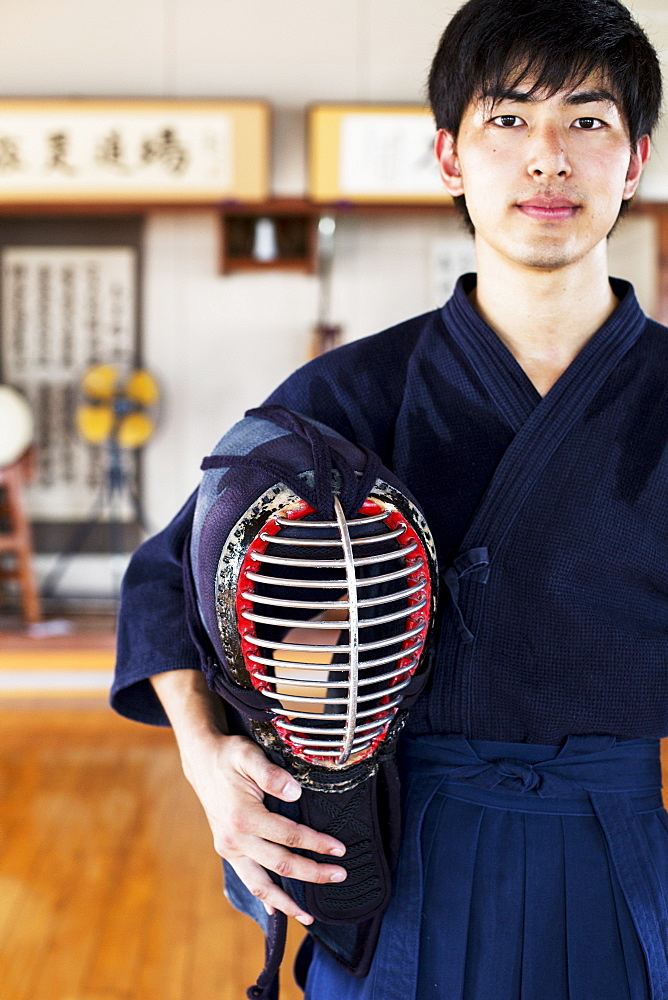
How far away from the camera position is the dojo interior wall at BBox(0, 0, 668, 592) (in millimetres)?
4625

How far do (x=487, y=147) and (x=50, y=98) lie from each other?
411 cm

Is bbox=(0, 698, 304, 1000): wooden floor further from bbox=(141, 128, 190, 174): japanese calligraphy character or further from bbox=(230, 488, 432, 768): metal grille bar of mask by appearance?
bbox=(141, 128, 190, 174): japanese calligraphy character

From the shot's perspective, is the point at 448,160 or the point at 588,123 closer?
the point at 588,123

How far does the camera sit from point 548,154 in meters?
1.01

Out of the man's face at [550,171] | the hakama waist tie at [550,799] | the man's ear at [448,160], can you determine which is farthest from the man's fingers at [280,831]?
the man's ear at [448,160]

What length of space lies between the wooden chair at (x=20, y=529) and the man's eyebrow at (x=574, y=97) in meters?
4.01

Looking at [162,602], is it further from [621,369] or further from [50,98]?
[50,98]

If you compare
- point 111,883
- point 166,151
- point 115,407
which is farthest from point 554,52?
point 115,407

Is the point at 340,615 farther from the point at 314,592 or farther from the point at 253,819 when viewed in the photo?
the point at 253,819

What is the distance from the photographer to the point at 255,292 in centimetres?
486

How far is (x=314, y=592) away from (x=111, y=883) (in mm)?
2275

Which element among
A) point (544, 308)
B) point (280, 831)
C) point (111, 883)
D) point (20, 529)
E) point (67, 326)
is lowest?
point (111, 883)

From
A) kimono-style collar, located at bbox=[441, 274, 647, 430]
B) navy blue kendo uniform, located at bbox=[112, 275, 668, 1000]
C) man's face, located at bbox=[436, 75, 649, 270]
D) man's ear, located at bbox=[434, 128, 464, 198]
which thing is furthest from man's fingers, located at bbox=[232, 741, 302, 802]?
man's ear, located at bbox=[434, 128, 464, 198]

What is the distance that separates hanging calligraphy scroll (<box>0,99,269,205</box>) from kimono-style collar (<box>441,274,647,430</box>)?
352 cm
